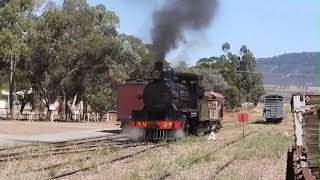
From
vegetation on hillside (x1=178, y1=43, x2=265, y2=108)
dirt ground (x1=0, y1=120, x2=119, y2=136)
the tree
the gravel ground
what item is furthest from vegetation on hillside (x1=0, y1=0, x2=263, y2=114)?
vegetation on hillside (x1=178, y1=43, x2=265, y2=108)

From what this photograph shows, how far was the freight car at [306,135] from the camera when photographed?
6.04 metres

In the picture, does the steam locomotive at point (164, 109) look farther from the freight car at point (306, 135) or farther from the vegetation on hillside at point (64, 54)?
the vegetation on hillside at point (64, 54)

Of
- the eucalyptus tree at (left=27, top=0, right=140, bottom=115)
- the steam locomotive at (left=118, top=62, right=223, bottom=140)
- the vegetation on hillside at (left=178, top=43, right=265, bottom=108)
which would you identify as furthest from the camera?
the vegetation on hillside at (left=178, top=43, right=265, bottom=108)

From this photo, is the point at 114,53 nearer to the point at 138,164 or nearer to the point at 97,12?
the point at 97,12

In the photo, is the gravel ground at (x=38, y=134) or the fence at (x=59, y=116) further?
the fence at (x=59, y=116)

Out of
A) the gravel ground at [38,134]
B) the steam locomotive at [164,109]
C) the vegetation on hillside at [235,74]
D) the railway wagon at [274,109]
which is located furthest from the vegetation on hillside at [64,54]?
Result: the vegetation on hillside at [235,74]

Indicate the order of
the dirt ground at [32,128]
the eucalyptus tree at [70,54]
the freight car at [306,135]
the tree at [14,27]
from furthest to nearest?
the eucalyptus tree at [70,54], the tree at [14,27], the dirt ground at [32,128], the freight car at [306,135]

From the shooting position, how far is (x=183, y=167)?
14.6 meters

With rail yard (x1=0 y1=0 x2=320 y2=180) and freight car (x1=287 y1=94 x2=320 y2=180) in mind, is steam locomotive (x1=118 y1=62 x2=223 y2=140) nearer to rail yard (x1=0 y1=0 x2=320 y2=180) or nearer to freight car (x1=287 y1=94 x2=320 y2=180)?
rail yard (x1=0 y1=0 x2=320 y2=180)

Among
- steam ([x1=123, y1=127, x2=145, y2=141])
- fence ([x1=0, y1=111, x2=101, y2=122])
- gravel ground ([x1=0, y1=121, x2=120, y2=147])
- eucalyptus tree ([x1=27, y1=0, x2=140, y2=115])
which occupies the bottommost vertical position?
gravel ground ([x1=0, y1=121, x2=120, y2=147])

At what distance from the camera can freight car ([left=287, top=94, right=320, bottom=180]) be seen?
6.04m

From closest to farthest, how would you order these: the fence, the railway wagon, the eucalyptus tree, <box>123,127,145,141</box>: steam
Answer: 1. <box>123,127,145,141</box>: steam
2. the eucalyptus tree
3. the fence
4. the railway wagon

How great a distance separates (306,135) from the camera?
20.4 ft

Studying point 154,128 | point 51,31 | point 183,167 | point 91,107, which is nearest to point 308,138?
point 183,167
